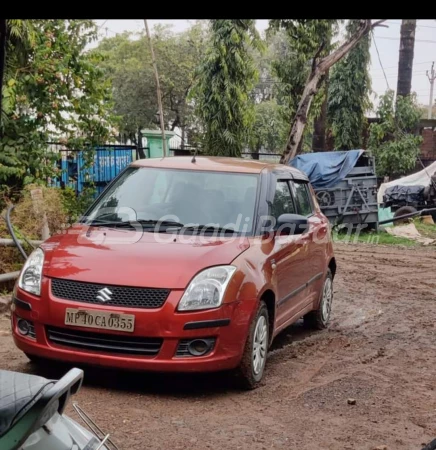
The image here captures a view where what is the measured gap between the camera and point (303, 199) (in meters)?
7.30

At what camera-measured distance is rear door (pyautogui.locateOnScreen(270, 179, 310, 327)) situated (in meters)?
5.84

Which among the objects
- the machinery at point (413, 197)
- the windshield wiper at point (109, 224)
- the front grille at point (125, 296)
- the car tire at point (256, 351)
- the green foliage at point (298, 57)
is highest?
the green foliage at point (298, 57)

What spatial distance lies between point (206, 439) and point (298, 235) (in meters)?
2.66

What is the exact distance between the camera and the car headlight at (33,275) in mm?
5168

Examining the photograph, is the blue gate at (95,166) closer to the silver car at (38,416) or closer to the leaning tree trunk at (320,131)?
the leaning tree trunk at (320,131)

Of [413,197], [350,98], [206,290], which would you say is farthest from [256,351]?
[350,98]

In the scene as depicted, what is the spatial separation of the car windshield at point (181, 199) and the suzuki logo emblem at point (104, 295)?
1066 mm

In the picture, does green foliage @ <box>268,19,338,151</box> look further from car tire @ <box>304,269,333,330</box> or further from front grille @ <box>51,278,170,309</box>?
front grille @ <box>51,278,170,309</box>

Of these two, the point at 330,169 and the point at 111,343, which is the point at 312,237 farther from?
the point at 330,169

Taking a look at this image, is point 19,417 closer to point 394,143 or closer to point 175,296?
point 175,296

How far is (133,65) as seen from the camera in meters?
36.6

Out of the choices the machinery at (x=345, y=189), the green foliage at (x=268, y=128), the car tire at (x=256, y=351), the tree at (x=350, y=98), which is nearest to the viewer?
the car tire at (x=256, y=351)

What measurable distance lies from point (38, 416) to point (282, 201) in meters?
4.64

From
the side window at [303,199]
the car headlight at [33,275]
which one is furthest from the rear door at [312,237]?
the car headlight at [33,275]
